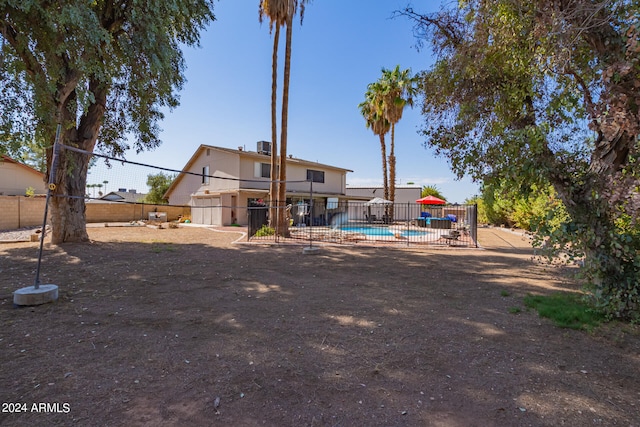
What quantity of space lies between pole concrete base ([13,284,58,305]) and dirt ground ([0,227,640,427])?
0.19 m

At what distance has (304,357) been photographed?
3.24 metres

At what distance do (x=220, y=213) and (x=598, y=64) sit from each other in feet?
75.2

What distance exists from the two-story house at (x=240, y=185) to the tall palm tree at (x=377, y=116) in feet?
13.8

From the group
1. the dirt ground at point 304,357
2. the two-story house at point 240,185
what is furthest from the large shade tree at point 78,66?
the two-story house at point 240,185

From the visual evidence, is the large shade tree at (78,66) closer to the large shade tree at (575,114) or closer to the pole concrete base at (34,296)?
the pole concrete base at (34,296)

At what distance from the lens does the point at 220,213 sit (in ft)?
78.5

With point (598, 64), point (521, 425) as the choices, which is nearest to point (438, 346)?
point (521, 425)

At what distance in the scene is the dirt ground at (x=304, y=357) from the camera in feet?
7.75

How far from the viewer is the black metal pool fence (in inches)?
551

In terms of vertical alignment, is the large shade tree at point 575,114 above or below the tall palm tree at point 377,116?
below

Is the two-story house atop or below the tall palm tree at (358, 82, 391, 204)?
below

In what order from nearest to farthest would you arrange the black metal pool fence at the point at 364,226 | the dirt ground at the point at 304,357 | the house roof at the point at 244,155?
the dirt ground at the point at 304,357 < the black metal pool fence at the point at 364,226 < the house roof at the point at 244,155

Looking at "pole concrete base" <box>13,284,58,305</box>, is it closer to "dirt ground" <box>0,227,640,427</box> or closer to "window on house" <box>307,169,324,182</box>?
"dirt ground" <box>0,227,640,427</box>

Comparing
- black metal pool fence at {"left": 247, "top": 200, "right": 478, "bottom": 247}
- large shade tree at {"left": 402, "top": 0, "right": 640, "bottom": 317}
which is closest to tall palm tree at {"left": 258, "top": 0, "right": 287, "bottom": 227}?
black metal pool fence at {"left": 247, "top": 200, "right": 478, "bottom": 247}
